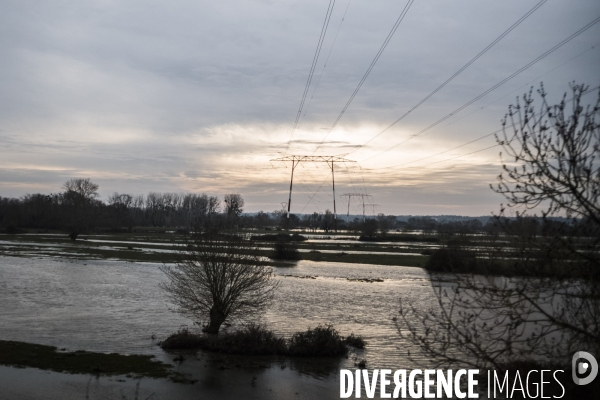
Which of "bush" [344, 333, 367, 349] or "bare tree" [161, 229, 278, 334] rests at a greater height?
"bare tree" [161, 229, 278, 334]

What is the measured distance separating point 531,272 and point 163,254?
7554cm

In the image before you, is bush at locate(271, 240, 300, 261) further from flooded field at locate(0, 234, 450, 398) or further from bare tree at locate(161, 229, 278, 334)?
bare tree at locate(161, 229, 278, 334)

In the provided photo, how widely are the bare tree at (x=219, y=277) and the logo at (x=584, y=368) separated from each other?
63.8ft

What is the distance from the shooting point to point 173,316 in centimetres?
3419

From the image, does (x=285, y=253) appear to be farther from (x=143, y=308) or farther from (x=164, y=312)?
(x=164, y=312)

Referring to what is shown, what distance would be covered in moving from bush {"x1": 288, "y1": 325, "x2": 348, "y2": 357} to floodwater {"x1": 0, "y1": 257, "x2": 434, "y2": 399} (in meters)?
0.83

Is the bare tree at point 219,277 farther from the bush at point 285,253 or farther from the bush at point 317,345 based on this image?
the bush at point 285,253

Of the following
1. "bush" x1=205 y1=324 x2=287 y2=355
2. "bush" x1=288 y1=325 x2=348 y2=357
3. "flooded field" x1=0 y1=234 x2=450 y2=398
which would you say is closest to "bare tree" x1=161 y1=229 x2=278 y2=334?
"bush" x1=205 y1=324 x2=287 y2=355

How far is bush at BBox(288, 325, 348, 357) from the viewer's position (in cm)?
2573

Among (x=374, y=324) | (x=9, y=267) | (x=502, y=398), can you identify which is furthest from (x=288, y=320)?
(x=9, y=267)

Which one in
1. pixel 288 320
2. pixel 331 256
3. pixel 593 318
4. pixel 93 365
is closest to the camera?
pixel 593 318

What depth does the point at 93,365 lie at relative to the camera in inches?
862

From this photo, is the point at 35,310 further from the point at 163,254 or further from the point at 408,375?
the point at 163,254

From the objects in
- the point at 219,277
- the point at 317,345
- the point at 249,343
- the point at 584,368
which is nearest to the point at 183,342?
the point at 249,343
